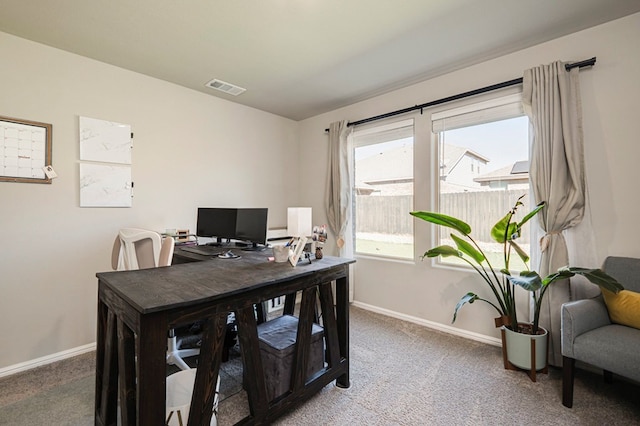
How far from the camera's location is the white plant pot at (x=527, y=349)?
2105 millimetres

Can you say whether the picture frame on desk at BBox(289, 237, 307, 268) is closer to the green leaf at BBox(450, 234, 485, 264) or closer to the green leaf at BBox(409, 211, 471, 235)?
the green leaf at BBox(409, 211, 471, 235)

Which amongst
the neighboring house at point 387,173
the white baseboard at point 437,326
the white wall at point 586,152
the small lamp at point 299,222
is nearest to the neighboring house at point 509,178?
the white wall at point 586,152

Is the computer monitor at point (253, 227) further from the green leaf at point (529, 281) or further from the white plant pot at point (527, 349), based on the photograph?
the white plant pot at point (527, 349)

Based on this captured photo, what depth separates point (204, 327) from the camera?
1.30 m

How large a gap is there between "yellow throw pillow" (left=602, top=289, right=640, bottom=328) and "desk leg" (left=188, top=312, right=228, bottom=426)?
248 cm

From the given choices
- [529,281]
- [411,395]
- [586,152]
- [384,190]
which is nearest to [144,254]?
[411,395]

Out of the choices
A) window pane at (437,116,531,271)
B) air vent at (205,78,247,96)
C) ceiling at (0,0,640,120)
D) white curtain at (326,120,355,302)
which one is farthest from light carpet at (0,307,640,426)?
air vent at (205,78,247,96)

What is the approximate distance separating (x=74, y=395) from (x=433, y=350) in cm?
279

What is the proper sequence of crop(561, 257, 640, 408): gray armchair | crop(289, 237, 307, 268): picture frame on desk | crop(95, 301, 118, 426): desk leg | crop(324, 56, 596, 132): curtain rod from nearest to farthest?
crop(95, 301, 118, 426): desk leg
crop(561, 257, 640, 408): gray armchair
crop(289, 237, 307, 268): picture frame on desk
crop(324, 56, 596, 132): curtain rod

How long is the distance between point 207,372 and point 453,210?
262 centimetres

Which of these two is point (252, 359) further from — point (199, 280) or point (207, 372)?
point (199, 280)

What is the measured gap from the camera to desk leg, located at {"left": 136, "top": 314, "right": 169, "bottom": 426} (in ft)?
3.61

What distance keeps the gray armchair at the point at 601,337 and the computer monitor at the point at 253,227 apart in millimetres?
2408

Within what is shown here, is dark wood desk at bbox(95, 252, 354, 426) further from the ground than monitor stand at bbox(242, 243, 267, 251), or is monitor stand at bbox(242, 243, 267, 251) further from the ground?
monitor stand at bbox(242, 243, 267, 251)
